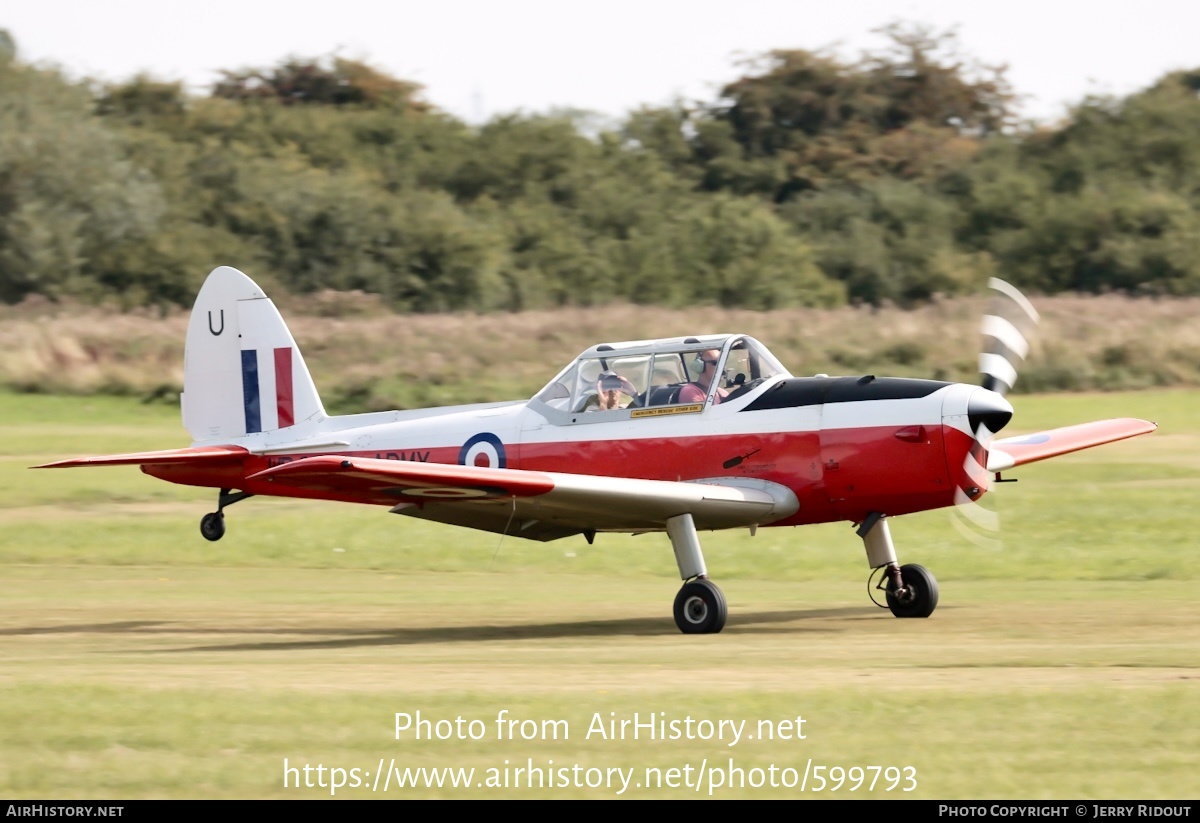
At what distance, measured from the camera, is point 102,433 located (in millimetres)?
25000

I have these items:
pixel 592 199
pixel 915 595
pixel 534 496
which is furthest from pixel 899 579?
pixel 592 199

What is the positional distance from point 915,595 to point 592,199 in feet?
133

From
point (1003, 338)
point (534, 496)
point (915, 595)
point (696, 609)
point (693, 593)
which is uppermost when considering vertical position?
point (1003, 338)

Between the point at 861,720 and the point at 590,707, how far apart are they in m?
1.25

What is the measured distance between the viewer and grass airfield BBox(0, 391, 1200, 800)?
6398 mm

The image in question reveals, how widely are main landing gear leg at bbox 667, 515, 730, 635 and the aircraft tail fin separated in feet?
12.8

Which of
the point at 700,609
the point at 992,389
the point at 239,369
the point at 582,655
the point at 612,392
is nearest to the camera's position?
the point at 582,655

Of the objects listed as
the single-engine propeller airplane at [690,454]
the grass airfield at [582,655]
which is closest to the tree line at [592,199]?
the grass airfield at [582,655]

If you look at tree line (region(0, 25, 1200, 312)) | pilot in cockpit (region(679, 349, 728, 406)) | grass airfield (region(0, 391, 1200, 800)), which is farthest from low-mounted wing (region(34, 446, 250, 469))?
tree line (region(0, 25, 1200, 312))

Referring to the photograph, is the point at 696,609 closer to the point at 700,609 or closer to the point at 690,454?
the point at 700,609

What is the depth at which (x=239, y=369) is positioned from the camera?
14.1 meters

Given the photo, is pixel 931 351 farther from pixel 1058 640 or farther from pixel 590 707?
pixel 590 707

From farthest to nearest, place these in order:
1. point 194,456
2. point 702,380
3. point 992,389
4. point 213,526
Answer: point 213,526, point 194,456, point 702,380, point 992,389

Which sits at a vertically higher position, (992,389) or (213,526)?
(992,389)
